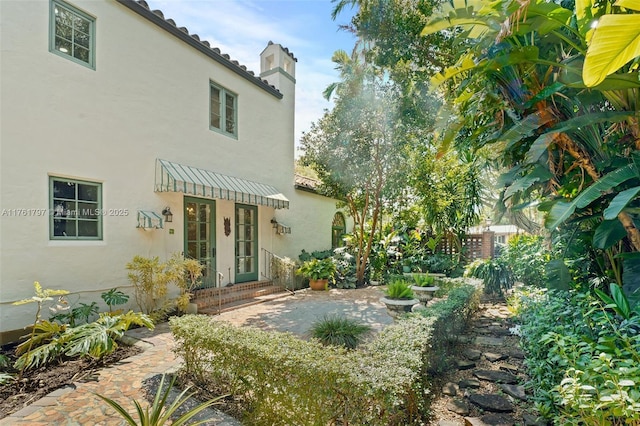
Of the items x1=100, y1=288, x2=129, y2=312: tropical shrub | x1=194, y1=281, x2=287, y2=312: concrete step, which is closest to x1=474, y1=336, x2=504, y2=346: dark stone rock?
x1=194, y1=281, x2=287, y2=312: concrete step

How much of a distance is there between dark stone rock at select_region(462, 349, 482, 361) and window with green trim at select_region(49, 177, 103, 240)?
819cm

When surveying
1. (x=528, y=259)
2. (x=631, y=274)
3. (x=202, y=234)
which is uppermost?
(x=202, y=234)

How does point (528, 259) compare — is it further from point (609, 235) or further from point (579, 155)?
point (609, 235)

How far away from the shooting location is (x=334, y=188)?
13.3 meters

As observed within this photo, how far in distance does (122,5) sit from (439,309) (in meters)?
9.96

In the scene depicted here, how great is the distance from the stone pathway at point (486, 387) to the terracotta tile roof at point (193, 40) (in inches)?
415

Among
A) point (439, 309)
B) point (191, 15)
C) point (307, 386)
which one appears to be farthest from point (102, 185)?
point (439, 309)

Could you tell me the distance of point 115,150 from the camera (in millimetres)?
7730

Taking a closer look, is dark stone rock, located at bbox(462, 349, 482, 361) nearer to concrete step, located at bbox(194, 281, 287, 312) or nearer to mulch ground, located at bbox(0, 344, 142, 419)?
mulch ground, located at bbox(0, 344, 142, 419)

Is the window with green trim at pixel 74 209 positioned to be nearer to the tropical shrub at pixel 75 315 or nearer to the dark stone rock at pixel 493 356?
the tropical shrub at pixel 75 315

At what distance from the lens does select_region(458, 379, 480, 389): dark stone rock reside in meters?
4.57

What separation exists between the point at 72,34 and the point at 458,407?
33.3 feet

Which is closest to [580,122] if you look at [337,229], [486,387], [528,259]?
[486,387]

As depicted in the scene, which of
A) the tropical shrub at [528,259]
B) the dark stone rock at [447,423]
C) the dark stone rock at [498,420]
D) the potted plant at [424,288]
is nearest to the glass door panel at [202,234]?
the potted plant at [424,288]
